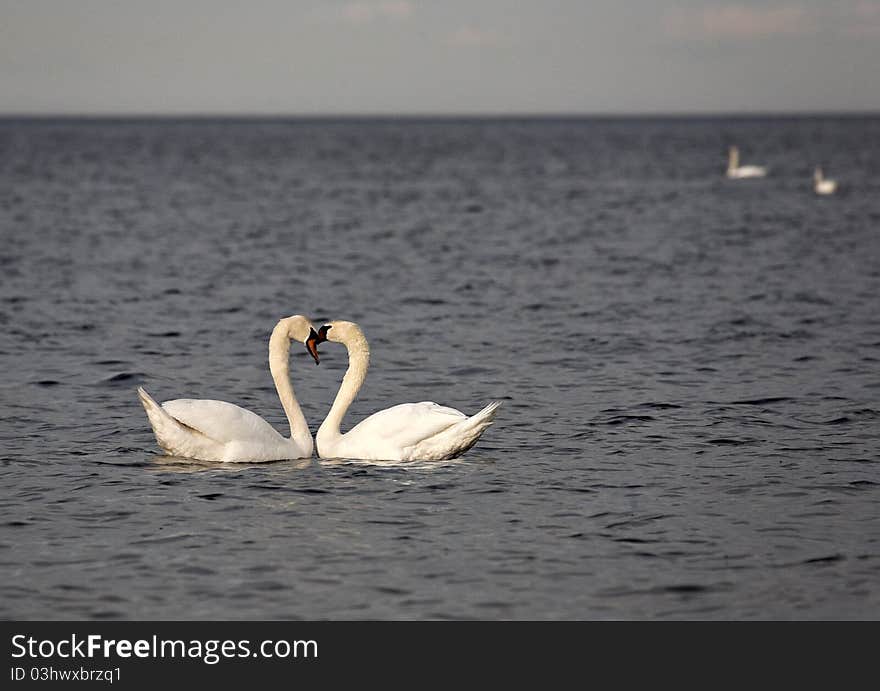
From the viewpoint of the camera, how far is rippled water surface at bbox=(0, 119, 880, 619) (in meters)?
10.1

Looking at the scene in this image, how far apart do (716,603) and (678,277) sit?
2049cm

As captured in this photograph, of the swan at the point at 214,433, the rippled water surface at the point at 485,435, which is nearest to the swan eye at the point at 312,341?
the swan at the point at 214,433

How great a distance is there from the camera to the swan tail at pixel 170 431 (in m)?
13.1

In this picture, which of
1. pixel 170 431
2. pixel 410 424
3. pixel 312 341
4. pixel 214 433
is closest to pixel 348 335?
pixel 312 341

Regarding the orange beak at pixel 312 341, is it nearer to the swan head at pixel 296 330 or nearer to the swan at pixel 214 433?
the swan head at pixel 296 330

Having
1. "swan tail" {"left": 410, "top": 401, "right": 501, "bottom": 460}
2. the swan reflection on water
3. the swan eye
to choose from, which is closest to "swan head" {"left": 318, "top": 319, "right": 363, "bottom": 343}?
the swan eye

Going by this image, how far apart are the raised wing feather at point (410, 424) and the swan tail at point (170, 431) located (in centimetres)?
161

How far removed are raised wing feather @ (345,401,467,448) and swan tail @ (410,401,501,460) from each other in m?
0.07

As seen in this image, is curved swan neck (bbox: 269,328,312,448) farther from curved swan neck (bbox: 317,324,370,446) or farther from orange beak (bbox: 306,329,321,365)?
curved swan neck (bbox: 317,324,370,446)

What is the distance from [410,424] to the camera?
43.9 feet

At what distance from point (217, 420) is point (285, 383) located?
1.17 metres

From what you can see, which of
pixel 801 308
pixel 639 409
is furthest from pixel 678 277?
pixel 639 409

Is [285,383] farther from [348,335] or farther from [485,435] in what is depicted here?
[485,435]
